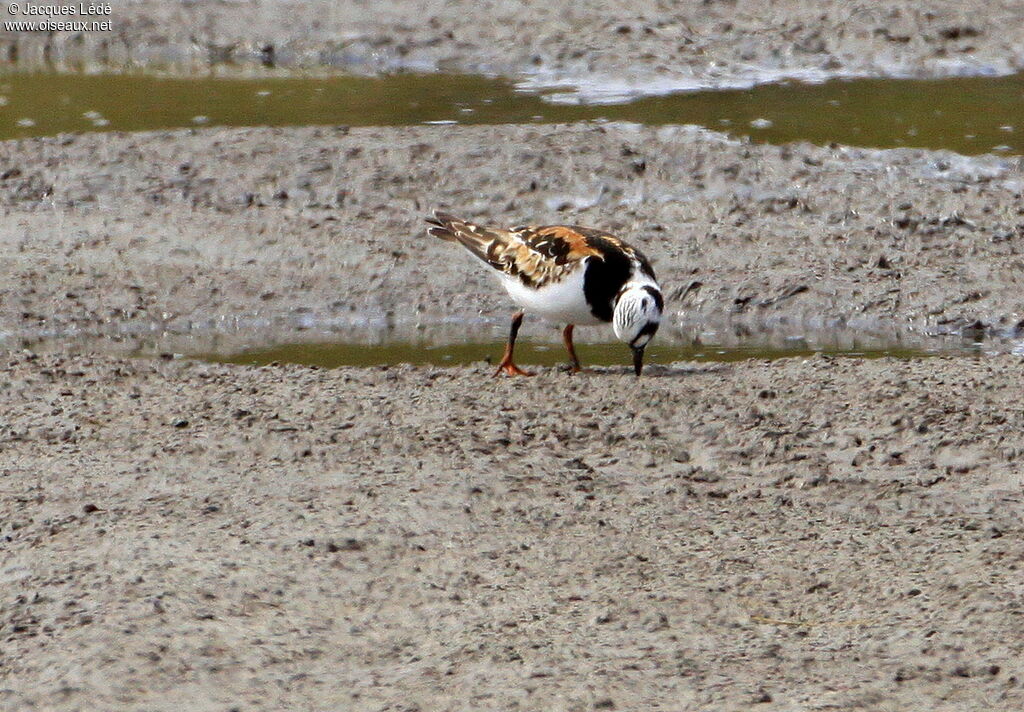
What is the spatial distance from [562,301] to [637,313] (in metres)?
0.47

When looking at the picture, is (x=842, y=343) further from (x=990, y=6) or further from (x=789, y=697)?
(x=990, y=6)

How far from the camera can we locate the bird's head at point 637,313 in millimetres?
8297

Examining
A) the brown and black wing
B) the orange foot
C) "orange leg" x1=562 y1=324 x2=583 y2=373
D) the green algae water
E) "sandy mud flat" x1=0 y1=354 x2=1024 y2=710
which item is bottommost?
"sandy mud flat" x1=0 y1=354 x2=1024 y2=710

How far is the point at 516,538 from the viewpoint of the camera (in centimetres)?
649

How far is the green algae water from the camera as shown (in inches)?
554

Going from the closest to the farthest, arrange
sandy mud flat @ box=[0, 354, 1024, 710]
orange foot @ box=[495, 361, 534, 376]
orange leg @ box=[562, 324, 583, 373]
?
sandy mud flat @ box=[0, 354, 1024, 710], orange foot @ box=[495, 361, 534, 376], orange leg @ box=[562, 324, 583, 373]

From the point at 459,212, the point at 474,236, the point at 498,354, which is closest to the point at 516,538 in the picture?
the point at 498,354

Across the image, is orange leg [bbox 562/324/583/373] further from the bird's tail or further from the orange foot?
the bird's tail

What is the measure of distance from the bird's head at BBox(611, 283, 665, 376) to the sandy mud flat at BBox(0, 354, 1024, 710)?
0.26m

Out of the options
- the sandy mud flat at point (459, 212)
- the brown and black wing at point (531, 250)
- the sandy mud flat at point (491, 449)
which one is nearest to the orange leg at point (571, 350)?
the sandy mud flat at point (491, 449)

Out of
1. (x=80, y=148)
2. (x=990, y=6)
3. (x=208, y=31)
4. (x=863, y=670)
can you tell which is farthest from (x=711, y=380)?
(x=208, y=31)

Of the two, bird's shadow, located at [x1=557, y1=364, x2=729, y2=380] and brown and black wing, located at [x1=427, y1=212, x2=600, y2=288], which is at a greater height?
brown and black wing, located at [x1=427, y1=212, x2=600, y2=288]

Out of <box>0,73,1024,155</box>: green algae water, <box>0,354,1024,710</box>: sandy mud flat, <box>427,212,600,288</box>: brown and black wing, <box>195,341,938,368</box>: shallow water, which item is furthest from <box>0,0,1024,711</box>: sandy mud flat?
<box>0,73,1024,155</box>: green algae water

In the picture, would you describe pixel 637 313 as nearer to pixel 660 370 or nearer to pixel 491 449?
pixel 660 370
